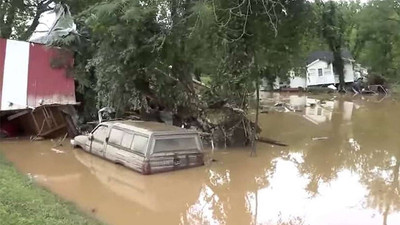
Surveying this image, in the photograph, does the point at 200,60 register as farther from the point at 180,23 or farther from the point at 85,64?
the point at 85,64

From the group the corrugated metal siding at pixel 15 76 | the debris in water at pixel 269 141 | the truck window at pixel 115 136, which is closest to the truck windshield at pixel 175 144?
the truck window at pixel 115 136

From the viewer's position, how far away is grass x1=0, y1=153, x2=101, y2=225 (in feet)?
24.8

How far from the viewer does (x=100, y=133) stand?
15.5m

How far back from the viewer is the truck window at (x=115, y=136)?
1434 cm

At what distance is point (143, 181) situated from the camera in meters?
12.8

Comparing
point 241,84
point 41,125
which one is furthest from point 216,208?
point 41,125

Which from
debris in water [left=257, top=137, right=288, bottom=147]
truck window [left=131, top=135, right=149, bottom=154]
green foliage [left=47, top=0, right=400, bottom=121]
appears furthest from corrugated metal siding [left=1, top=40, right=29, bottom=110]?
debris in water [left=257, top=137, right=288, bottom=147]

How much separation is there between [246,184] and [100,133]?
16.8ft

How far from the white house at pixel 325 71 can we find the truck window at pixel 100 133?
153ft

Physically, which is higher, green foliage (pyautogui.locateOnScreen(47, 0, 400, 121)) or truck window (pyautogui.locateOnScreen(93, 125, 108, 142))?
green foliage (pyautogui.locateOnScreen(47, 0, 400, 121))

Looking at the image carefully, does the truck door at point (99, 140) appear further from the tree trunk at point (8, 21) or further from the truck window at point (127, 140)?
the tree trunk at point (8, 21)

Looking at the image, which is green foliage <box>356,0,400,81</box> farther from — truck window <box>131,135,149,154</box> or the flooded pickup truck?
truck window <box>131,135,149,154</box>

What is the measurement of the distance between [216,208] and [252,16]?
342 inches

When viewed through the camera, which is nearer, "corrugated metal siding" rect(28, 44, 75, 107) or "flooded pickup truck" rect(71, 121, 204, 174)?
"flooded pickup truck" rect(71, 121, 204, 174)
